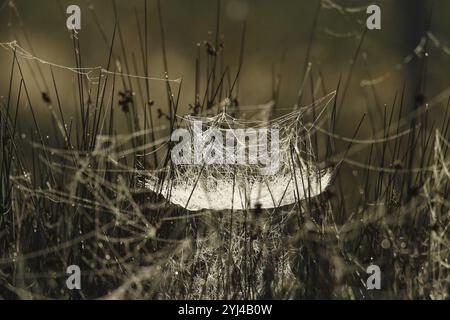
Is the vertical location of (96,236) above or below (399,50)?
below

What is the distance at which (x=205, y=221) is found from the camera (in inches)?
110

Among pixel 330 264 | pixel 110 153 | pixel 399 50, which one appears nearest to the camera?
pixel 330 264

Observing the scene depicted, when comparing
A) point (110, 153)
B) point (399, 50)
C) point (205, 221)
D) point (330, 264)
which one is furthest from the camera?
point (399, 50)

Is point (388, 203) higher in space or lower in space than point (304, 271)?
higher

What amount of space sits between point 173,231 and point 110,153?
16.6 inches

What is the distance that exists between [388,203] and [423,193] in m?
0.21
